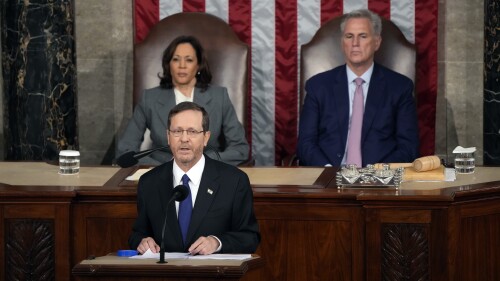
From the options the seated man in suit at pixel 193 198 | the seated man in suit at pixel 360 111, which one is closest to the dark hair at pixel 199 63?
the seated man in suit at pixel 360 111

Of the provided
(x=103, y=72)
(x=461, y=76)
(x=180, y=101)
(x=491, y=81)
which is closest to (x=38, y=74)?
(x=103, y=72)

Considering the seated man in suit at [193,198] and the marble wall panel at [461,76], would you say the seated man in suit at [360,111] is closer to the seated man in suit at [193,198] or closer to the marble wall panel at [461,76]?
the marble wall panel at [461,76]

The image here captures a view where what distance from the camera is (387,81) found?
8070mm

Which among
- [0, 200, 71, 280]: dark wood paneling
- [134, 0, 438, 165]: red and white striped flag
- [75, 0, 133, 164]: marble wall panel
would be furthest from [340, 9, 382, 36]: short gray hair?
[0, 200, 71, 280]: dark wood paneling

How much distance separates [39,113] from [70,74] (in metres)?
0.33

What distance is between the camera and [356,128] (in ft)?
Answer: 26.4

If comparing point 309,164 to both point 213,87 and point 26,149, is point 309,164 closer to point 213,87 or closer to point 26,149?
point 213,87

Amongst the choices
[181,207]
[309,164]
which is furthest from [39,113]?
[181,207]

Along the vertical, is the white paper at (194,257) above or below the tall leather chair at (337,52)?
below

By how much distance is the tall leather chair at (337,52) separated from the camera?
8.42 meters

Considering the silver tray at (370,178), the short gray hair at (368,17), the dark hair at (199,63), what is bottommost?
the silver tray at (370,178)

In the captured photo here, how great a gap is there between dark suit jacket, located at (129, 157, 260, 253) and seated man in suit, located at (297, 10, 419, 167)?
7.85ft

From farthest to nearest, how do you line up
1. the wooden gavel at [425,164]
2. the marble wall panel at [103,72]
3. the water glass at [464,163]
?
the marble wall panel at [103,72] < the water glass at [464,163] < the wooden gavel at [425,164]

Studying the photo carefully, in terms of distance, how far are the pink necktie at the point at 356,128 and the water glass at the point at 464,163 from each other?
1015 millimetres
